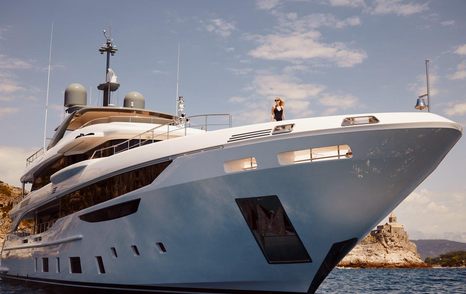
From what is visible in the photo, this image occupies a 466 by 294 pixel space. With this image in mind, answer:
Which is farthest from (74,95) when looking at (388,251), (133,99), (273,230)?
(388,251)

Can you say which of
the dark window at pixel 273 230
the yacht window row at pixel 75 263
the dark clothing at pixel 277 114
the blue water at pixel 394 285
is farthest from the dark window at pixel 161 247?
the blue water at pixel 394 285

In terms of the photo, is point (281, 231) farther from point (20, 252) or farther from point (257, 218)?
point (20, 252)

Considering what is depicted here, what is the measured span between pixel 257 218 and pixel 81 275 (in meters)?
6.44

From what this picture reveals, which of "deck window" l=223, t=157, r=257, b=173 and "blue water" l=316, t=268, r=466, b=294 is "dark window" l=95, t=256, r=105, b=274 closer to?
"deck window" l=223, t=157, r=257, b=173

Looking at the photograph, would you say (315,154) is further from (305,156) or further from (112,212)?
(112,212)

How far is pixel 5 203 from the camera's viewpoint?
226 ft

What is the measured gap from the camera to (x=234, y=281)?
10.6m

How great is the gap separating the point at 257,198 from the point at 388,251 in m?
116

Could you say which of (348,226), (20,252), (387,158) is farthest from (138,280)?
(20,252)

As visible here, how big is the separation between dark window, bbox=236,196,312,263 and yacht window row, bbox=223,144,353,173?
756 millimetres

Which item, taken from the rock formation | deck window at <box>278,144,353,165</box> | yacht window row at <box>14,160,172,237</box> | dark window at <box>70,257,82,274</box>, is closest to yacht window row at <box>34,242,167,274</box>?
dark window at <box>70,257,82,274</box>

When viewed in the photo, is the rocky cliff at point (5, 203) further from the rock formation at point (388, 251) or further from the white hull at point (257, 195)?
the rock formation at point (388, 251)

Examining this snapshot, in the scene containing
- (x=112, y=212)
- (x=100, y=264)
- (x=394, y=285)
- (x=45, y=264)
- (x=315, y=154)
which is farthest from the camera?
(x=394, y=285)

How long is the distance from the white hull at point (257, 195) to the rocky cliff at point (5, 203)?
54221 millimetres
